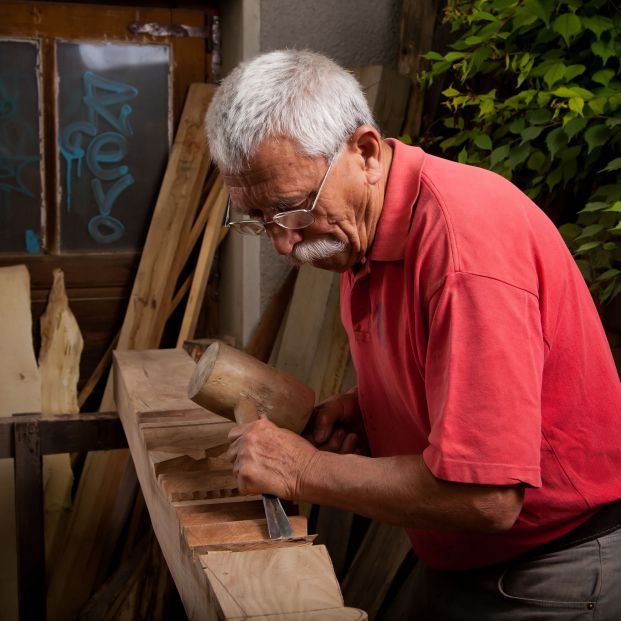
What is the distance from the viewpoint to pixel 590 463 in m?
1.78

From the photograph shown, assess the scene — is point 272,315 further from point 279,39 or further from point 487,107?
point 487,107

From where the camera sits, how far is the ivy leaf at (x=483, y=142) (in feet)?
10.5

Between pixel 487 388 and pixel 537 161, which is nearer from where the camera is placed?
pixel 487 388

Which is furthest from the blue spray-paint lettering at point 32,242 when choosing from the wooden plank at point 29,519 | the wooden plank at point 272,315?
the wooden plank at point 29,519

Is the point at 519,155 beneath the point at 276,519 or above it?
above

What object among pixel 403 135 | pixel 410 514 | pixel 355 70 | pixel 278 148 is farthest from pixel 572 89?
pixel 410 514

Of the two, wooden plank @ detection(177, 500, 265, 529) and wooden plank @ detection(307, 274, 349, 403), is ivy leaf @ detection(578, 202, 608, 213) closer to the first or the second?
wooden plank @ detection(307, 274, 349, 403)

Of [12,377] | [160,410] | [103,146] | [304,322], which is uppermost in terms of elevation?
[103,146]

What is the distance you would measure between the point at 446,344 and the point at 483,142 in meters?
1.94

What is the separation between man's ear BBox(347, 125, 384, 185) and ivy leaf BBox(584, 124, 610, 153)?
53.1 inches

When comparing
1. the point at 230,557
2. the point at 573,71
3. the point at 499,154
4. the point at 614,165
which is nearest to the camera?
the point at 230,557

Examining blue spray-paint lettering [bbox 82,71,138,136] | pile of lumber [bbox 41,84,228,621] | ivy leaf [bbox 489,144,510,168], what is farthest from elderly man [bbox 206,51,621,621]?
blue spray-paint lettering [bbox 82,71,138,136]

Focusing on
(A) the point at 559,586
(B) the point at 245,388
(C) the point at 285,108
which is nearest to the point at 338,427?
(B) the point at 245,388

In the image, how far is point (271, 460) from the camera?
1.73 m
